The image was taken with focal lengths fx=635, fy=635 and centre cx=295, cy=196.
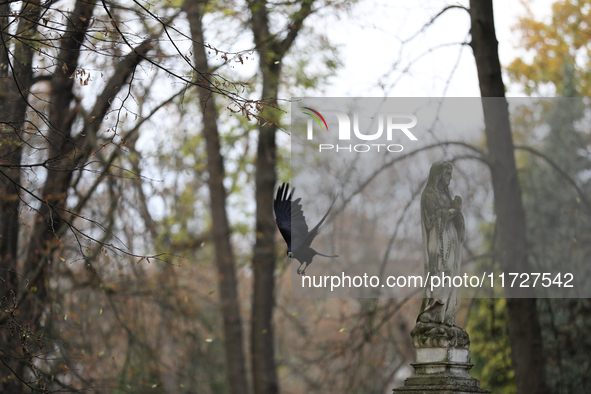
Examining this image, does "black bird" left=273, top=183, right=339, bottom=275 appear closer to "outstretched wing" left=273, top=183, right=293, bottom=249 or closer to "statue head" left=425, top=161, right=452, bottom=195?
"outstretched wing" left=273, top=183, right=293, bottom=249

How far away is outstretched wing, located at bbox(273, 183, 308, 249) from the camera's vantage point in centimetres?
616

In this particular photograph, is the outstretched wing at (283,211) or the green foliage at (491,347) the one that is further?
the green foliage at (491,347)

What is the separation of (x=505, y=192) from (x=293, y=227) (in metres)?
3.17

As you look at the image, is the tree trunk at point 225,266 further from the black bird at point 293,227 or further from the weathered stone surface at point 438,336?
the weathered stone surface at point 438,336

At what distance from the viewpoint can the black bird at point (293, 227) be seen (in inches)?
243

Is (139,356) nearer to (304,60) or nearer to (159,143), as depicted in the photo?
(159,143)

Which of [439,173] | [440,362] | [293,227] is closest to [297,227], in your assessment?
[293,227]

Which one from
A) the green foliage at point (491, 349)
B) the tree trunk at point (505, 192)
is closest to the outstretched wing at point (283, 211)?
the tree trunk at point (505, 192)

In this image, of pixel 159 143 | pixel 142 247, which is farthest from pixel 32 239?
pixel 159 143

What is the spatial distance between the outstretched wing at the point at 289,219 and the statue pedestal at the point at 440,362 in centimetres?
151

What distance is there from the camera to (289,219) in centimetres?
623

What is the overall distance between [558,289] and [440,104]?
15.9 ft

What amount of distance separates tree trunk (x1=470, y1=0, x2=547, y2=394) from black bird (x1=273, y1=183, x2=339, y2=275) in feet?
9.61

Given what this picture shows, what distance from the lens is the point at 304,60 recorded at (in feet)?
35.9
